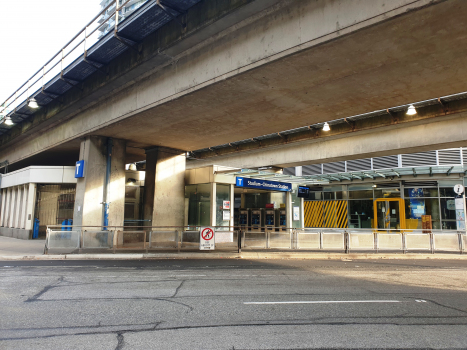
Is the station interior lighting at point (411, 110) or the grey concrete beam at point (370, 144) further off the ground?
the station interior lighting at point (411, 110)

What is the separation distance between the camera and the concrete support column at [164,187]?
66.5ft

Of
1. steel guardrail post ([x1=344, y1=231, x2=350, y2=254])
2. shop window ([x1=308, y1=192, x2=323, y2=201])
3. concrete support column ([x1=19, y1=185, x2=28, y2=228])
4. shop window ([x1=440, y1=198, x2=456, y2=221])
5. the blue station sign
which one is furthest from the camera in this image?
shop window ([x1=308, y1=192, x2=323, y2=201])

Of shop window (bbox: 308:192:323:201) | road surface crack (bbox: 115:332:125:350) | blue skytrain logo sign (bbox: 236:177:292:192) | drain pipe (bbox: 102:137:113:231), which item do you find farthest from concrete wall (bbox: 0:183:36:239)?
shop window (bbox: 308:192:323:201)

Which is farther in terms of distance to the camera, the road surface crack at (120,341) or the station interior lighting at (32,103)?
the station interior lighting at (32,103)

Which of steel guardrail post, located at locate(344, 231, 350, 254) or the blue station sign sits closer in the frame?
steel guardrail post, located at locate(344, 231, 350, 254)

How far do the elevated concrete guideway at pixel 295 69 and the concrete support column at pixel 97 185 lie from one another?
1.95 meters

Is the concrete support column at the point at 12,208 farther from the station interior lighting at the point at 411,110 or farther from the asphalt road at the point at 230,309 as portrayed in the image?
the station interior lighting at the point at 411,110

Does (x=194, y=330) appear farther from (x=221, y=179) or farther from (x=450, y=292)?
(x=221, y=179)

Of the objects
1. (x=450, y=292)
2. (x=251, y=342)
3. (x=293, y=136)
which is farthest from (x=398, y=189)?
(x=251, y=342)

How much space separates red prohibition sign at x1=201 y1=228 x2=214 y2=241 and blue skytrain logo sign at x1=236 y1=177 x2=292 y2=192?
6.71 meters

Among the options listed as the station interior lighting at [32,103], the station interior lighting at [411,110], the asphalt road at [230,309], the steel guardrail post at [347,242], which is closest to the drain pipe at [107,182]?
the station interior lighting at [32,103]

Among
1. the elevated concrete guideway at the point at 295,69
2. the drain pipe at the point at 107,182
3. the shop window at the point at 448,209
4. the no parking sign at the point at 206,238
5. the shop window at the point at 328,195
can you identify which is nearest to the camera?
the elevated concrete guideway at the point at 295,69

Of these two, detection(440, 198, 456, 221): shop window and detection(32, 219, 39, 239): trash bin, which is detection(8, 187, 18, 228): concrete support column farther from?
detection(440, 198, 456, 221): shop window

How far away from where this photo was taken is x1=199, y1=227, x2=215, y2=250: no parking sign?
1587cm
